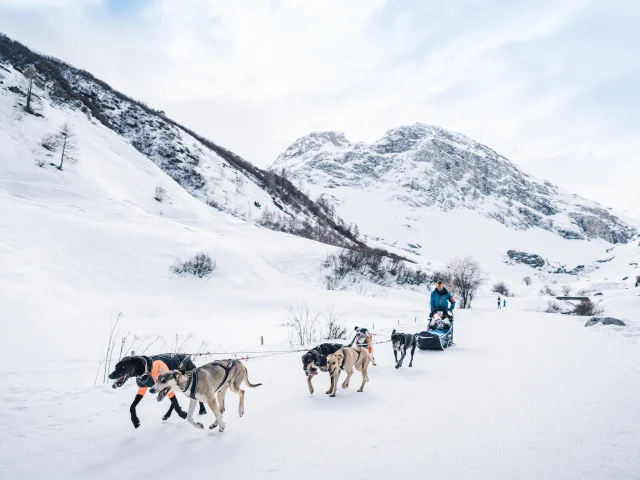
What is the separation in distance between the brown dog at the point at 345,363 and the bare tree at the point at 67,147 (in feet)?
121

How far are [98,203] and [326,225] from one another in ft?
157

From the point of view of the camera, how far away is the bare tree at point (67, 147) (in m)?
34.0

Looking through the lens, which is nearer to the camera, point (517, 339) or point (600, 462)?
→ point (600, 462)

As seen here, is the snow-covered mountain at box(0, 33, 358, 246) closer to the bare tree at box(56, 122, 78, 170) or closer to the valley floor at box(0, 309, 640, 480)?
the bare tree at box(56, 122, 78, 170)

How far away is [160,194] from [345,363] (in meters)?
41.1

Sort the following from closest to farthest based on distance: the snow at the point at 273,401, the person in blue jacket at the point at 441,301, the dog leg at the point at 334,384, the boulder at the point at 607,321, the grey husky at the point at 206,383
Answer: the snow at the point at 273,401 → the grey husky at the point at 206,383 → the dog leg at the point at 334,384 → the person in blue jacket at the point at 441,301 → the boulder at the point at 607,321

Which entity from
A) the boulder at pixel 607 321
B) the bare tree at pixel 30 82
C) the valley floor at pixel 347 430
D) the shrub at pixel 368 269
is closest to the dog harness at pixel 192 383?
the valley floor at pixel 347 430

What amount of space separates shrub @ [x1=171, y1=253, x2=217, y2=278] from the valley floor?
16282mm

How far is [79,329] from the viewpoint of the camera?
11625 mm

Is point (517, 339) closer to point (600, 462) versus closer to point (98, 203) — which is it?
point (600, 462)

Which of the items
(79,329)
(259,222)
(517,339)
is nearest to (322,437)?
(79,329)

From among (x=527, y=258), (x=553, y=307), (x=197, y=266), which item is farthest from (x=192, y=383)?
(x=527, y=258)

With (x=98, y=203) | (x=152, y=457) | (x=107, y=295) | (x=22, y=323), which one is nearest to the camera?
(x=152, y=457)

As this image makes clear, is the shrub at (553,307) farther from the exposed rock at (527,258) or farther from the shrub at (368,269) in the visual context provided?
the exposed rock at (527,258)
